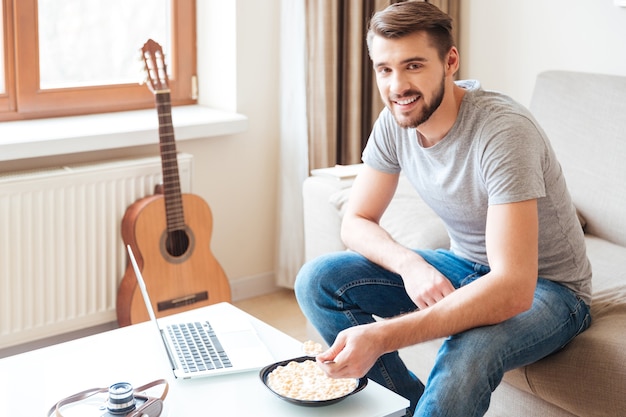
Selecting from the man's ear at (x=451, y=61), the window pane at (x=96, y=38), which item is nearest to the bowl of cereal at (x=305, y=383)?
the man's ear at (x=451, y=61)

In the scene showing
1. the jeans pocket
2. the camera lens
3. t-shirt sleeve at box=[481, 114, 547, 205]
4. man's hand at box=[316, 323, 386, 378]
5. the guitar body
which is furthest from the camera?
the guitar body

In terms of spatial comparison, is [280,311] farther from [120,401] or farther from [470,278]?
[120,401]

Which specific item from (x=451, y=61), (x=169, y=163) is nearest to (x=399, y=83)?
(x=451, y=61)

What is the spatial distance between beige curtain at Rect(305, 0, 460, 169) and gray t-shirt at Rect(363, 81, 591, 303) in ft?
3.56

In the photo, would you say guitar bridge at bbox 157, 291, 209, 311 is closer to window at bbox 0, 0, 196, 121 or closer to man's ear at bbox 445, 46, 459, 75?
window at bbox 0, 0, 196, 121

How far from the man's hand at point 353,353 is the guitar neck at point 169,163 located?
1.26m

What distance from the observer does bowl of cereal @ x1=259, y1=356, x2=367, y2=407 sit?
60.9 inches

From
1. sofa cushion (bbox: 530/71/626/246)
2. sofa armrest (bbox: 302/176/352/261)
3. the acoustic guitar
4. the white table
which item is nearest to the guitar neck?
the acoustic guitar

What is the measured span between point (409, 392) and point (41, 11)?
176cm

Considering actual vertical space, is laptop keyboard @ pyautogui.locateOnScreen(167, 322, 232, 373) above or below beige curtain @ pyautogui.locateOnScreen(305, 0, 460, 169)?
below

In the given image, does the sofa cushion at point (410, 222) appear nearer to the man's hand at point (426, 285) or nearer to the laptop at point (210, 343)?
the man's hand at point (426, 285)

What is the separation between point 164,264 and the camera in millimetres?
2785

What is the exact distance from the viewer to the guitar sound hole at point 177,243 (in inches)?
110

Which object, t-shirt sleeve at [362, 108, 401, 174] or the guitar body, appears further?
the guitar body
